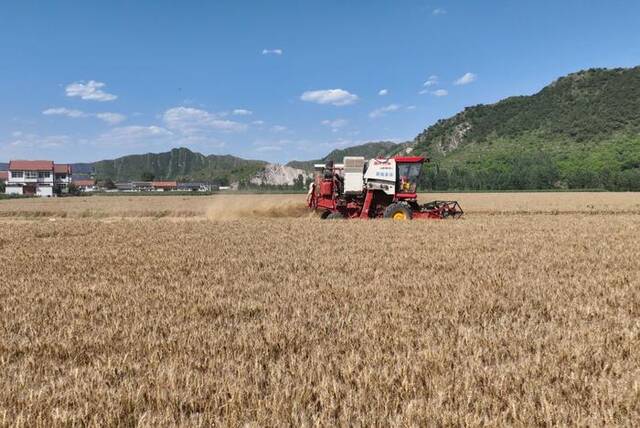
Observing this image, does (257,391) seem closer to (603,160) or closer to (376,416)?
(376,416)

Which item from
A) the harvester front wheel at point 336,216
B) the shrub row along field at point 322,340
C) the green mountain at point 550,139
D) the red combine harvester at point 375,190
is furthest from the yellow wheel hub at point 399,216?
the green mountain at point 550,139

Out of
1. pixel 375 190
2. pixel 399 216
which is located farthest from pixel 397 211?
pixel 375 190

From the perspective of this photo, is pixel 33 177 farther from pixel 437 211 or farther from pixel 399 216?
pixel 437 211

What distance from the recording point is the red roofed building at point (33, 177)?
9989cm

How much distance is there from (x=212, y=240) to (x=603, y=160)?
338ft

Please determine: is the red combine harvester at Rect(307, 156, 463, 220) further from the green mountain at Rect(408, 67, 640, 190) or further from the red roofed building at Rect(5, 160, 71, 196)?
the red roofed building at Rect(5, 160, 71, 196)

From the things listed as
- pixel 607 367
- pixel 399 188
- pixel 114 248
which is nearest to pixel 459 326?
pixel 607 367

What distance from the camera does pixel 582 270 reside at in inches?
356

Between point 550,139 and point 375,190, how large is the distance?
12908 centimetres

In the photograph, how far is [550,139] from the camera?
440 feet

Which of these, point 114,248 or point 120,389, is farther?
point 114,248

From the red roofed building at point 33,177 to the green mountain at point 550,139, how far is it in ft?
257

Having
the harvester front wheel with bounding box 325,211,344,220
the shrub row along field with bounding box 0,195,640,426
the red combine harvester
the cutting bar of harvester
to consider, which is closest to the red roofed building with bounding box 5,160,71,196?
the red combine harvester

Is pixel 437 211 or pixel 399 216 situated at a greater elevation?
pixel 437 211
